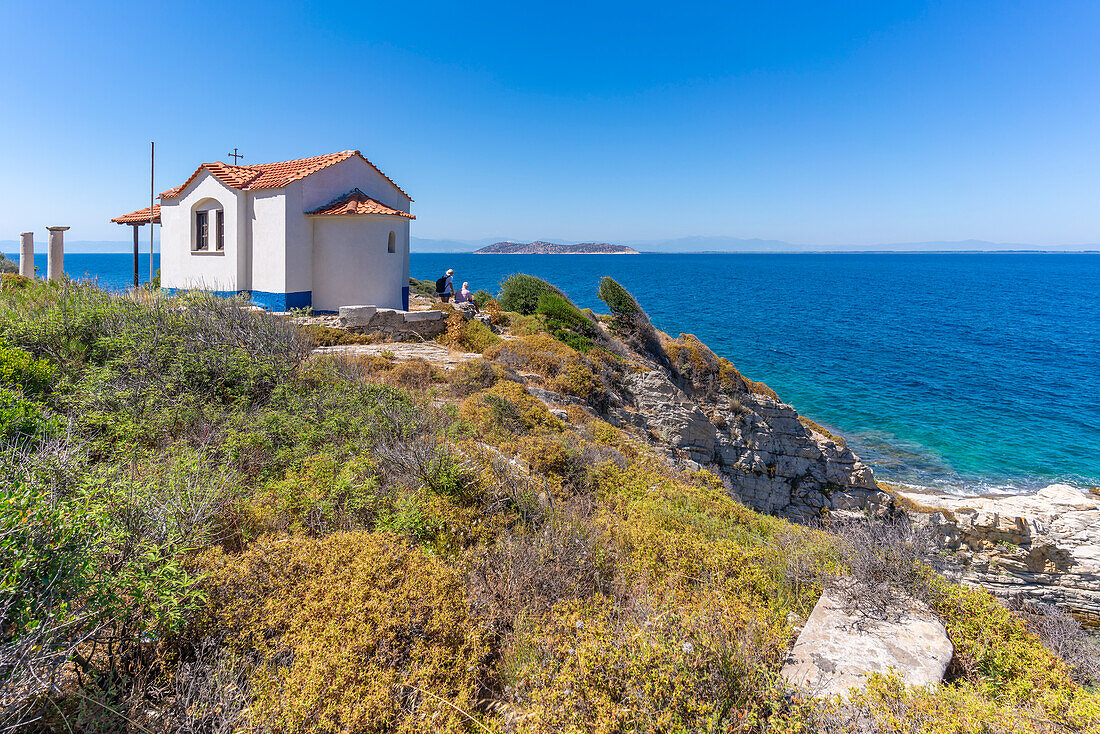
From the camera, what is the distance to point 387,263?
17.1m

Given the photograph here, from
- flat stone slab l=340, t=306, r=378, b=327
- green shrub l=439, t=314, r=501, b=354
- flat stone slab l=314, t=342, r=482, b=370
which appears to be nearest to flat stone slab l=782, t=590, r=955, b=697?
flat stone slab l=314, t=342, r=482, b=370

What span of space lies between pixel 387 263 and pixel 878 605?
51.7 ft

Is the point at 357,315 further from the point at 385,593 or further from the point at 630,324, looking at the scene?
the point at 385,593

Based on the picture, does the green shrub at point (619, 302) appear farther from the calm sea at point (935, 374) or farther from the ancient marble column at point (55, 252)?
the ancient marble column at point (55, 252)

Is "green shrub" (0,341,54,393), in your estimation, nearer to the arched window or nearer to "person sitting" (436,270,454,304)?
the arched window

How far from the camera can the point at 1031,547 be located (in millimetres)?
14039

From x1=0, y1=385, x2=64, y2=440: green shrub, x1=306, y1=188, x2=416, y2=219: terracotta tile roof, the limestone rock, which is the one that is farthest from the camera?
x1=306, y1=188, x2=416, y2=219: terracotta tile roof

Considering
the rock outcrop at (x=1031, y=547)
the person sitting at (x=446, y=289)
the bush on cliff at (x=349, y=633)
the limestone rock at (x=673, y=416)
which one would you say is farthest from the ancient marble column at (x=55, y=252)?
the rock outcrop at (x=1031, y=547)

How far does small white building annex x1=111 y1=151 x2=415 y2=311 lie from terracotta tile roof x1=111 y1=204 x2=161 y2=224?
309 cm

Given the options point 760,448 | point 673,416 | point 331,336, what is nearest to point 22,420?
point 331,336

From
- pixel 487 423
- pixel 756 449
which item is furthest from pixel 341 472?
pixel 756 449

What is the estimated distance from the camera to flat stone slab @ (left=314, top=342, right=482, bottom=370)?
1207 centimetres

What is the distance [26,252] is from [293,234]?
52.6ft

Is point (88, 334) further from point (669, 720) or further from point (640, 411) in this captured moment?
point (640, 411)
